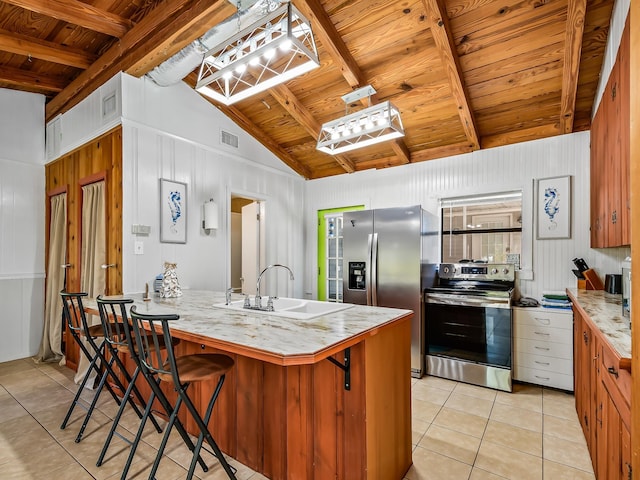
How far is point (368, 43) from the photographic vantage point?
3.07 m

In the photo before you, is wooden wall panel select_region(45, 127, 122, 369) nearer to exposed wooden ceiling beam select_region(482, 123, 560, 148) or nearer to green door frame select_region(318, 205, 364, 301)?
green door frame select_region(318, 205, 364, 301)

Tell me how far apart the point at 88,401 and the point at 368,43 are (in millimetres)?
3957

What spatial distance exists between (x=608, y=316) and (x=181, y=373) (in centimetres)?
236

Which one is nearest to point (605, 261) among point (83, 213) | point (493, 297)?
point (493, 297)

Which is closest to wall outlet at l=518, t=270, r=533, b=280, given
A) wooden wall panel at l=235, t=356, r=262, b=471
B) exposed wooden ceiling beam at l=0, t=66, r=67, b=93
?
wooden wall panel at l=235, t=356, r=262, b=471

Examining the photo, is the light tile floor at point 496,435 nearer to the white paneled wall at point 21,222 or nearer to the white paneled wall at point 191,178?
the white paneled wall at point 191,178

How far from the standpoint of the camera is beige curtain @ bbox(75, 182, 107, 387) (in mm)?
3223

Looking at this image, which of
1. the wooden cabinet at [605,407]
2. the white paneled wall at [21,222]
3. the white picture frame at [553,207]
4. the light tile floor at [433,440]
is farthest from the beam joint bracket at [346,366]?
the white paneled wall at [21,222]

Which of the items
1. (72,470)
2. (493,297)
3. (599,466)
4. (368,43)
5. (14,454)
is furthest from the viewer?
(493,297)

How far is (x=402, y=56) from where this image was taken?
3.16 m

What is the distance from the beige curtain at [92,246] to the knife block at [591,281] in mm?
4534

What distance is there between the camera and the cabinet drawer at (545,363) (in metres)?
3.08

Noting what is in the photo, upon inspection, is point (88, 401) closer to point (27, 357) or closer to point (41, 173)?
point (27, 357)

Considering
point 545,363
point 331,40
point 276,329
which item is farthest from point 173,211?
point 545,363
